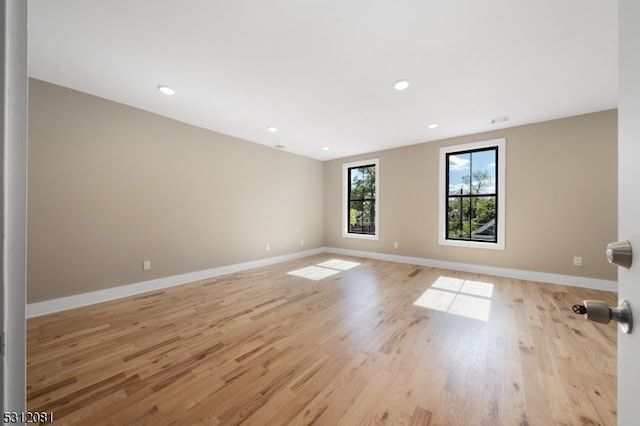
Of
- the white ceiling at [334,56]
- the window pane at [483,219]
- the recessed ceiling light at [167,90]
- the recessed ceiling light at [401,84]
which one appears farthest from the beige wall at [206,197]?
the recessed ceiling light at [401,84]

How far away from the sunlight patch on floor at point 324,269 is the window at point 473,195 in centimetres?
195

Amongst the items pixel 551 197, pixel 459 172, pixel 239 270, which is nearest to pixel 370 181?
pixel 459 172

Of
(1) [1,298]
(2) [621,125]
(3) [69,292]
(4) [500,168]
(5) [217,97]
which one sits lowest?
(3) [69,292]

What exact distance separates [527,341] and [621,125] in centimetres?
228

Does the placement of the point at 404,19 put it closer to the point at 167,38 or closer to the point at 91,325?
the point at 167,38

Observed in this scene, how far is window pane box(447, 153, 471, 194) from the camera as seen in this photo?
452cm

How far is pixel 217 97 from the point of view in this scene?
2969 mm

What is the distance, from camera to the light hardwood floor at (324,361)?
1.39 meters

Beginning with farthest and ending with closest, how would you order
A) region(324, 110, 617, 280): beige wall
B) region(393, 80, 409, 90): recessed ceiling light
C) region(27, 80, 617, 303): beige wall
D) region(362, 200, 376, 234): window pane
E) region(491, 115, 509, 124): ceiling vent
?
region(362, 200, 376, 234): window pane, region(491, 115, 509, 124): ceiling vent, region(324, 110, 617, 280): beige wall, region(27, 80, 617, 303): beige wall, region(393, 80, 409, 90): recessed ceiling light

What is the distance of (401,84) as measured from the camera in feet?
8.68

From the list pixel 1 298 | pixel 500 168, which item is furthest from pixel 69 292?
pixel 500 168

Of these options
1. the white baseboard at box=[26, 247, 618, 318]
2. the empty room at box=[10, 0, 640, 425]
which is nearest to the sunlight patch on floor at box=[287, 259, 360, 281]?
the empty room at box=[10, 0, 640, 425]

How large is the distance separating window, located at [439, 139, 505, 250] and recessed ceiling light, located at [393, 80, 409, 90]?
2.41 m

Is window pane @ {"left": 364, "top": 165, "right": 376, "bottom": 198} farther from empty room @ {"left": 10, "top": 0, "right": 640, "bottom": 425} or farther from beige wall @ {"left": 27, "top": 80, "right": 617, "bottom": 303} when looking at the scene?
empty room @ {"left": 10, "top": 0, "right": 640, "bottom": 425}
